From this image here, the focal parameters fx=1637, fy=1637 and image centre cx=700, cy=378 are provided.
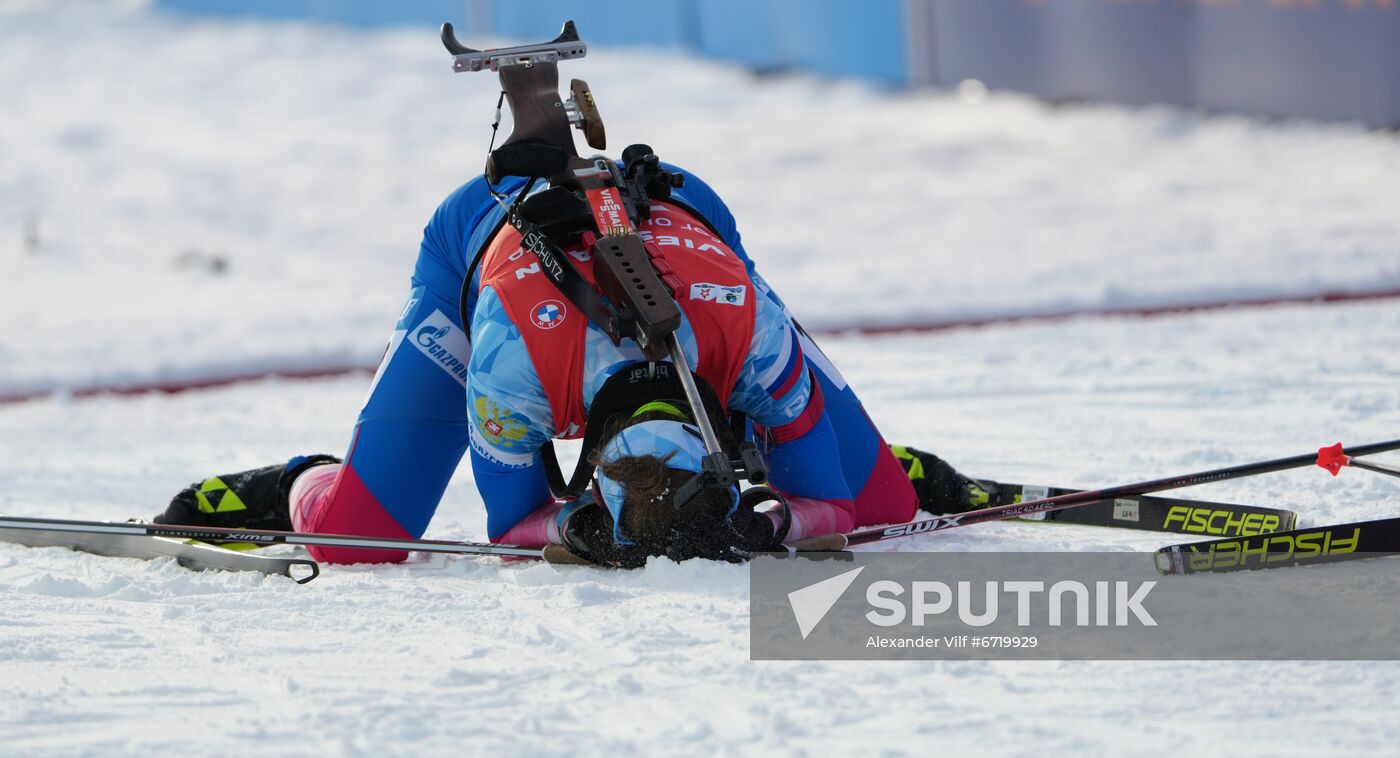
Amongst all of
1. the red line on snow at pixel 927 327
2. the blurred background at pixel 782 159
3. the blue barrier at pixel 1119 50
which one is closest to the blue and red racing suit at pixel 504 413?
the red line on snow at pixel 927 327

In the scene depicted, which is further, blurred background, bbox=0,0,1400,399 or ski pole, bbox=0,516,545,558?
blurred background, bbox=0,0,1400,399

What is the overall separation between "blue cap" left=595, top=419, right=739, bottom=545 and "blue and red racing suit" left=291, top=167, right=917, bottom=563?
7.2 inches

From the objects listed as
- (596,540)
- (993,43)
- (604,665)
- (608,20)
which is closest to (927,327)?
(596,540)

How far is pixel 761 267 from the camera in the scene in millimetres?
8461

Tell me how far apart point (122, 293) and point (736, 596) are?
22.7ft

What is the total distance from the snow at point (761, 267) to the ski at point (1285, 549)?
0.37 metres

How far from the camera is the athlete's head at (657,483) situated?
2.76m

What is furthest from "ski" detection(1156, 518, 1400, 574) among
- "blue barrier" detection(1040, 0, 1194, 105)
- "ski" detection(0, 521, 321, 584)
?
"blue barrier" detection(1040, 0, 1194, 105)

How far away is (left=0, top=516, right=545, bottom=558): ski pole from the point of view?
3.11 meters

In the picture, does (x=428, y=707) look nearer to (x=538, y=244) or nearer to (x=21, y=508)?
(x=538, y=244)

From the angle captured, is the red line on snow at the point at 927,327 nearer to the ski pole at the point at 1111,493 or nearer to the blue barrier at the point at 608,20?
the ski pole at the point at 1111,493

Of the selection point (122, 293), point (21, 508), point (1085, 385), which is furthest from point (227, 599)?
point (122, 293)

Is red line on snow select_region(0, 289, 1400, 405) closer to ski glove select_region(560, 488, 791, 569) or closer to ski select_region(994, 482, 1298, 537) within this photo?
ski select_region(994, 482, 1298, 537)

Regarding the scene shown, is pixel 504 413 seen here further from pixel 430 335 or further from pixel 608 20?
pixel 608 20
